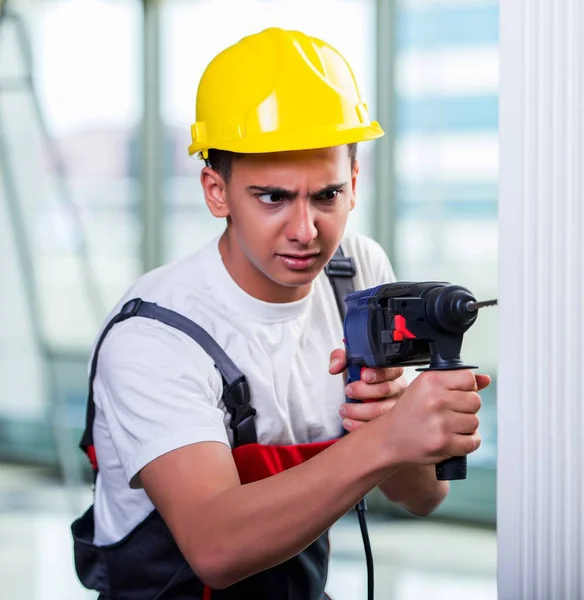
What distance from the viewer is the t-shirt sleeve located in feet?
4.16

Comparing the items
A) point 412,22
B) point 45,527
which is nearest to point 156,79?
point 412,22

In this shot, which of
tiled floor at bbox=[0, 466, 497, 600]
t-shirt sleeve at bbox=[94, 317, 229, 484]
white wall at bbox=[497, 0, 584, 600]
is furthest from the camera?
tiled floor at bbox=[0, 466, 497, 600]

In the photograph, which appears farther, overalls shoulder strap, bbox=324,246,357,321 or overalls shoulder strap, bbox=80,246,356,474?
overalls shoulder strap, bbox=324,246,357,321

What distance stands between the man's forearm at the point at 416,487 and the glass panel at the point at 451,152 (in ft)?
7.51

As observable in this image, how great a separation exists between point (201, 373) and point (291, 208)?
10.8 inches

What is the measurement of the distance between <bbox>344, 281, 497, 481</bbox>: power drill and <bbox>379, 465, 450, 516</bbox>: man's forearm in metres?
0.31

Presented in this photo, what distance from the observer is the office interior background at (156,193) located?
378 centimetres

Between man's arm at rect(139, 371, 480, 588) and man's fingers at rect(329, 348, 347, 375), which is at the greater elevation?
man's fingers at rect(329, 348, 347, 375)

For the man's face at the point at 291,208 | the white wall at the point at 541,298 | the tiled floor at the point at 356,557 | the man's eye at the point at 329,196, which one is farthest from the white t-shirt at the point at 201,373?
the tiled floor at the point at 356,557

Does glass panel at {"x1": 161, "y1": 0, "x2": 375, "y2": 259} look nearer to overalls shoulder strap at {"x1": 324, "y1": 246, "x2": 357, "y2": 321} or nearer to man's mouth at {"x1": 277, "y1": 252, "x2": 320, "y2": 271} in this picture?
overalls shoulder strap at {"x1": 324, "y1": 246, "x2": 357, "y2": 321}

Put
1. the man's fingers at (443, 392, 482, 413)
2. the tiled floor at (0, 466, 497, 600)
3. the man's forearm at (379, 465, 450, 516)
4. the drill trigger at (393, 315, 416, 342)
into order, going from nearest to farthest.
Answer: the man's fingers at (443, 392, 482, 413) → the drill trigger at (393, 315, 416, 342) → the man's forearm at (379, 465, 450, 516) → the tiled floor at (0, 466, 497, 600)

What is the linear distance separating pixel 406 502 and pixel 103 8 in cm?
370

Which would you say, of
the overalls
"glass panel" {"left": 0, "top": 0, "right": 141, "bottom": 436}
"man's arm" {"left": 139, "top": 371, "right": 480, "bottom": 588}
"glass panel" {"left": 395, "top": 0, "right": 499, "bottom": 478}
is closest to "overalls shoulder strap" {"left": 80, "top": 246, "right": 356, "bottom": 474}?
the overalls

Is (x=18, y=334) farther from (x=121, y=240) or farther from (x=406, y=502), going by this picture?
(x=406, y=502)
